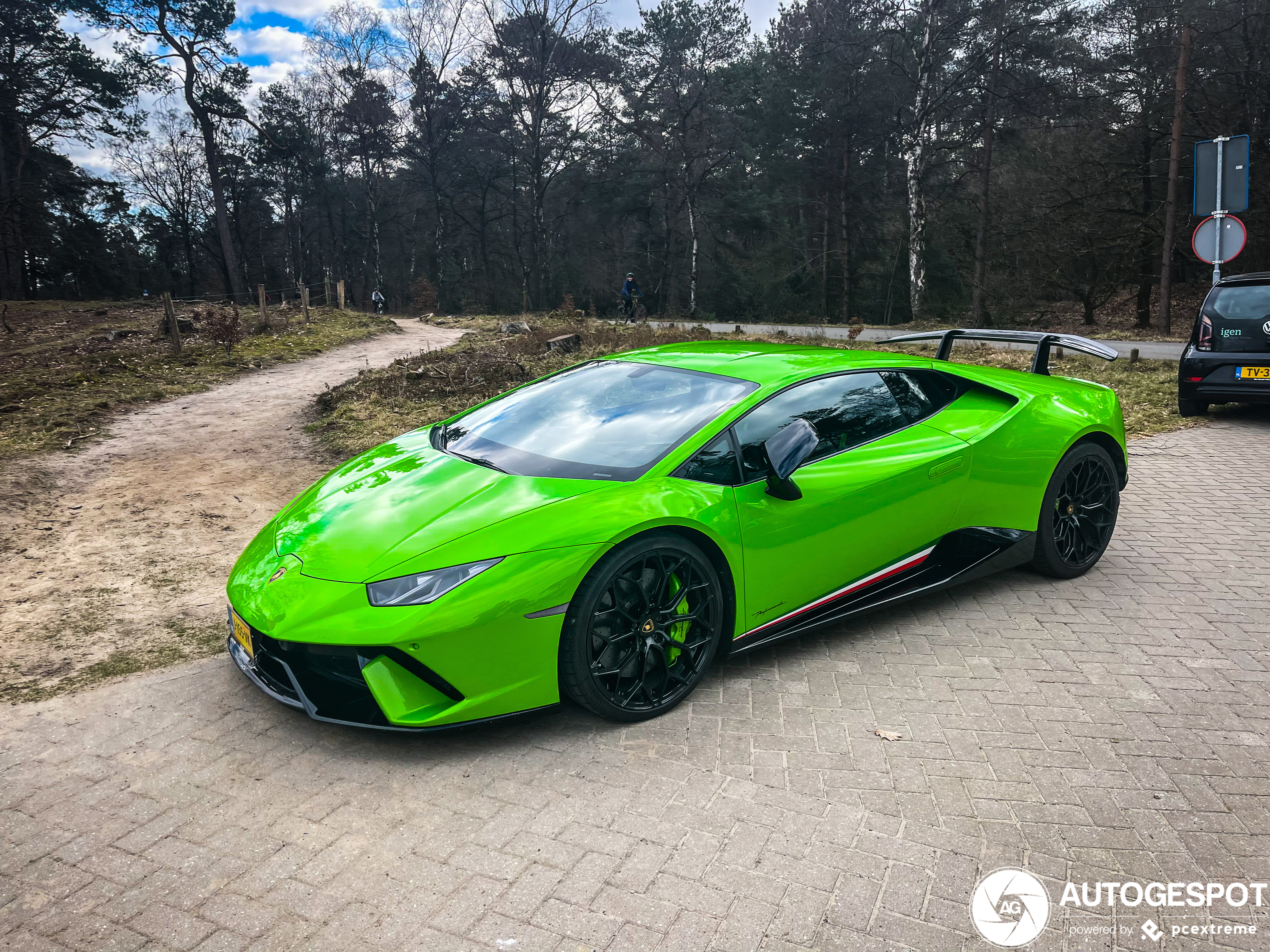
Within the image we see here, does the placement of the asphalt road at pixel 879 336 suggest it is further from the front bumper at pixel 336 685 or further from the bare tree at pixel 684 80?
the bare tree at pixel 684 80

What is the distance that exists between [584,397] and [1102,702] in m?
2.60

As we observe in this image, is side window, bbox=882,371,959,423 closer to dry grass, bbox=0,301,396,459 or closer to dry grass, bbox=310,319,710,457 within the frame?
dry grass, bbox=310,319,710,457

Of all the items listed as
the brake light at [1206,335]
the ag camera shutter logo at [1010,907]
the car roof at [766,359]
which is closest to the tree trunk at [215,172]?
the brake light at [1206,335]

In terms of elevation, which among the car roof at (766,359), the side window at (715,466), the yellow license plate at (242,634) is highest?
the car roof at (766,359)

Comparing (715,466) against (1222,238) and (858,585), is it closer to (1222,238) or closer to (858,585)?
(858,585)

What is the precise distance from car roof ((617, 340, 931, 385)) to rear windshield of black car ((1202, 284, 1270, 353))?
20.1 ft

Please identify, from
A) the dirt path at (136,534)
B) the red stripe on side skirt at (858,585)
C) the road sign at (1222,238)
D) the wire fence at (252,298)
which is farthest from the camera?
the wire fence at (252,298)

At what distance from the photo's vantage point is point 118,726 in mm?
3307

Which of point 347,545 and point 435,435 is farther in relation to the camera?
point 435,435

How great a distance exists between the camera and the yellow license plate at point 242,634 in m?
3.21

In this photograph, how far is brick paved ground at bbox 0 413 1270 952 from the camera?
2289mm

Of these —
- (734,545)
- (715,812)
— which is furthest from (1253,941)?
(734,545)

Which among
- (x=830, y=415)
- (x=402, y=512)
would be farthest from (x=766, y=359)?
Result: (x=402, y=512)

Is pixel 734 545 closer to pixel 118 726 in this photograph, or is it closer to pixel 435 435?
pixel 435 435
